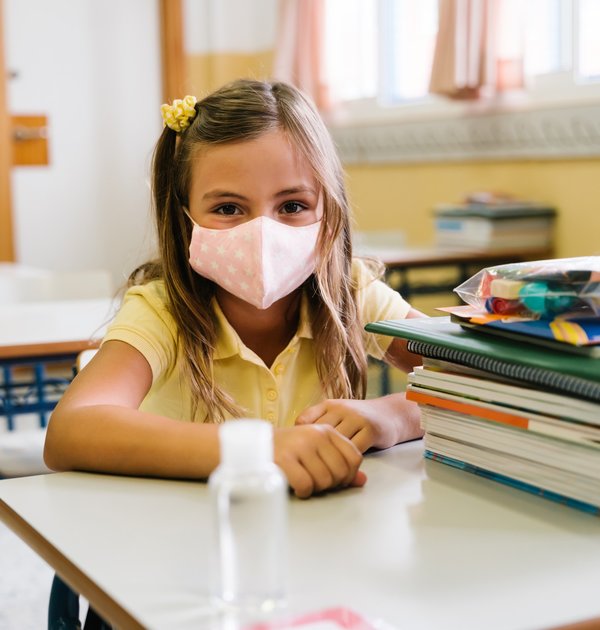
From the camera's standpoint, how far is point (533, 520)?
2.78 feet

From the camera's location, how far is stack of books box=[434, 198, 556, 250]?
3.51m

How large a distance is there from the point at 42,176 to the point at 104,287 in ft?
8.23

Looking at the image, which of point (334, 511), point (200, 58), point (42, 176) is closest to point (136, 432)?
point (334, 511)

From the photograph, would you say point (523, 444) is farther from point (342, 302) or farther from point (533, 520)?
point (342, 302)

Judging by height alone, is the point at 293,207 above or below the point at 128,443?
above

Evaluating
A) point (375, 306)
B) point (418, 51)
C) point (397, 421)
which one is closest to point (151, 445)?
point (397, 421)

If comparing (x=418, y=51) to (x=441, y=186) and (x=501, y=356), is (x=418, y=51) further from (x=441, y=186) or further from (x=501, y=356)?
(x=501, y=356)

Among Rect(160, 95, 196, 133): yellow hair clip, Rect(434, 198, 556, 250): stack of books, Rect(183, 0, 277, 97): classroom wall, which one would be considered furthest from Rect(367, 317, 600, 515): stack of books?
Rect(183, 0, 277, 97): classroom wall

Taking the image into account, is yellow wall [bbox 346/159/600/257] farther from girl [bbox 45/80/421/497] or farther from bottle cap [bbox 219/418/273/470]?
bottle cap [bbox 219/418/273/470]

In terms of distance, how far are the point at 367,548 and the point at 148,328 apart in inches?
22.3

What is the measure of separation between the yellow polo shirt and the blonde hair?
2 centimetres

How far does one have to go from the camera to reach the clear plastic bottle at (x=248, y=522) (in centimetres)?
60

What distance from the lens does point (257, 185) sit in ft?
4.22

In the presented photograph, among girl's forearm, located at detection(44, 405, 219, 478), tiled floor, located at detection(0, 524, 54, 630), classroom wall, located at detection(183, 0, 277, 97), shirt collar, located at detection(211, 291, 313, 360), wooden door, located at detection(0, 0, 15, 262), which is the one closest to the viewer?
girl's forearm, located at detection(44, 405, 219, 478)
